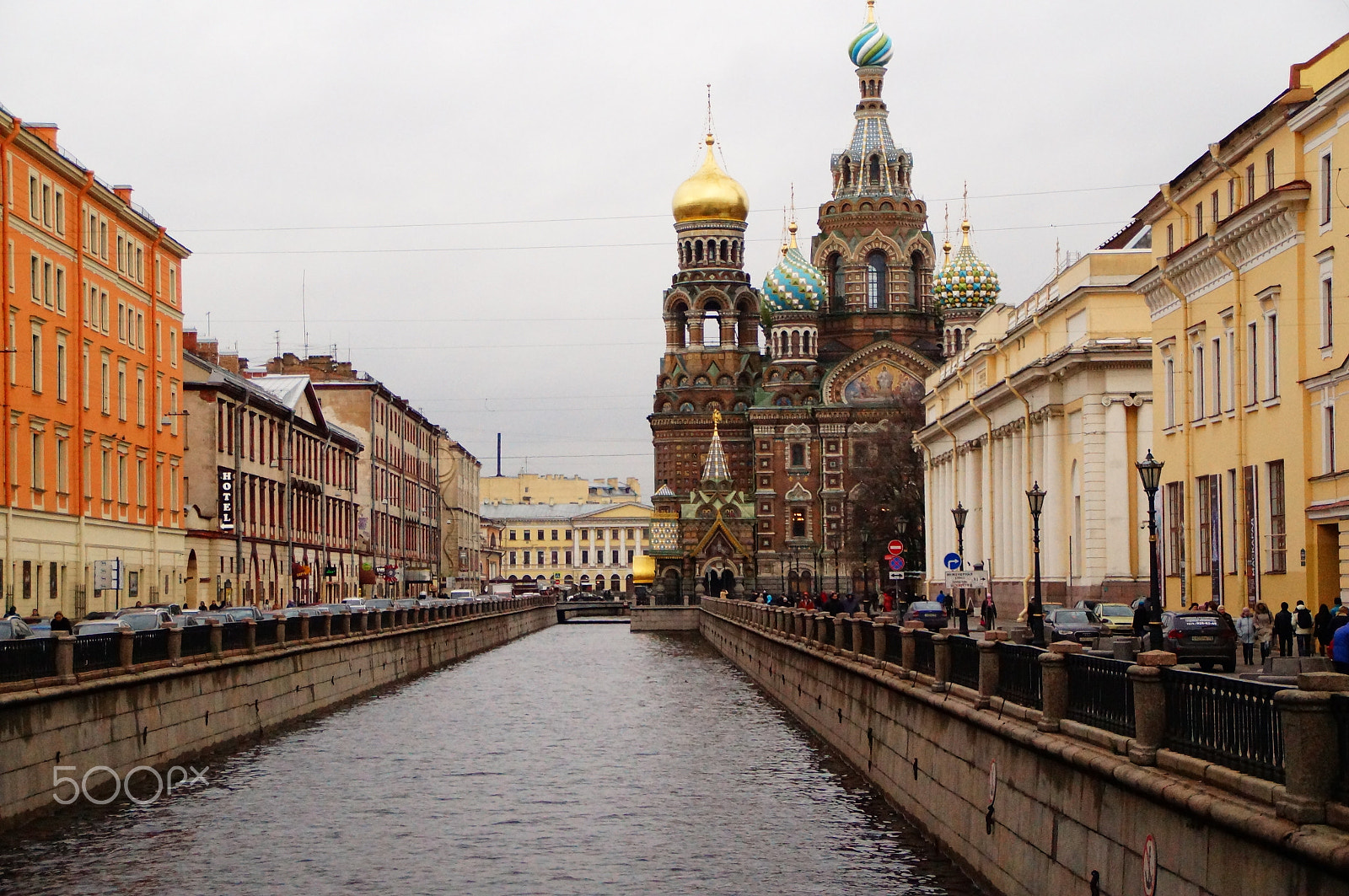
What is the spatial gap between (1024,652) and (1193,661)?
45.9ft

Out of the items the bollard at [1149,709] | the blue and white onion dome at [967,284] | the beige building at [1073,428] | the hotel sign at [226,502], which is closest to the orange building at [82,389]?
the hotel sign at [226,502]

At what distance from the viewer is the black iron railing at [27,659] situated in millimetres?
23453

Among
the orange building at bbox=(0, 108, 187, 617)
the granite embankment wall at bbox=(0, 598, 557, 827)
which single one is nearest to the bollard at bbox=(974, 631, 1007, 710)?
the granite embankment wall at bbox=(0, 598, 557, 827)

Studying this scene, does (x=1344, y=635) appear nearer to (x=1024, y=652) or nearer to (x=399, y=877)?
(x=1024, y=652)

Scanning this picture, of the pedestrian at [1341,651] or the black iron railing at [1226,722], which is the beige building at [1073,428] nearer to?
the pedestrian at [1341,651]

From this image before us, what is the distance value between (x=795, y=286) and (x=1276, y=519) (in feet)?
336

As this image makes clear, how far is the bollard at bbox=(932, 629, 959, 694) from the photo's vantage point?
24062mm

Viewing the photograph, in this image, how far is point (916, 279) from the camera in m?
145

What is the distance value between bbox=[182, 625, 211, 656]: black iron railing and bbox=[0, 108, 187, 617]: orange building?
15171 mm

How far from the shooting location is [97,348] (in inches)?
2227

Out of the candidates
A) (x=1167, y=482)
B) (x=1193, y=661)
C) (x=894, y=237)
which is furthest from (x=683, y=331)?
(x=1193, y=661)

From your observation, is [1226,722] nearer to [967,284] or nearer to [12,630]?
[12,630]

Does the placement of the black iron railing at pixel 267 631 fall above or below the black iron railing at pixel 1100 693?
below

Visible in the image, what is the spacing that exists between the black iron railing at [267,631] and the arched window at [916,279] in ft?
348
